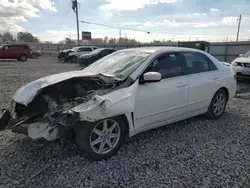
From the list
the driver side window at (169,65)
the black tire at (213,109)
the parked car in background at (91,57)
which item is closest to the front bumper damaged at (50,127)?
the driver side window at (169,65)

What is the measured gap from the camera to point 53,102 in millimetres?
3180

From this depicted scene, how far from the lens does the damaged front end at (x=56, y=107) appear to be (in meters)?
2.72

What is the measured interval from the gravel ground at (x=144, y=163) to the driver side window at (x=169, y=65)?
108 cm

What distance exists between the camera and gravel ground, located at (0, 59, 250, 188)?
2604 millimetres

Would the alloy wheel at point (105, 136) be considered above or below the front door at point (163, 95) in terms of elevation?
below

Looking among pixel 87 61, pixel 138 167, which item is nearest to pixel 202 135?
pixel 138 167

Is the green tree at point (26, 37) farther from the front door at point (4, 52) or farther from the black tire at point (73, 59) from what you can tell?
the black tire at point (73, 59)

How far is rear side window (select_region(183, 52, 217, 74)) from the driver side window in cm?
16

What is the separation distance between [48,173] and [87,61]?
14.5 metres

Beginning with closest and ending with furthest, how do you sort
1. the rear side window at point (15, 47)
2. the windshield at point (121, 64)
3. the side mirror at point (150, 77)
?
the side mirror at point (150, 77) → the windshield at point (121, 64) → the rear side window at point (15, 47)

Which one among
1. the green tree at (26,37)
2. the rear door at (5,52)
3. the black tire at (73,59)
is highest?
the green tree at (26,37)

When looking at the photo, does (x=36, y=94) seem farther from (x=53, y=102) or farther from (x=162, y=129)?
(x=162, y=129)

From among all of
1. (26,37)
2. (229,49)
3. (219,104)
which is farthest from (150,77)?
(26,37)

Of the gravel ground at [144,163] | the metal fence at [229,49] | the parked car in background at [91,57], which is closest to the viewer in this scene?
the gravel ground at [144,163]
